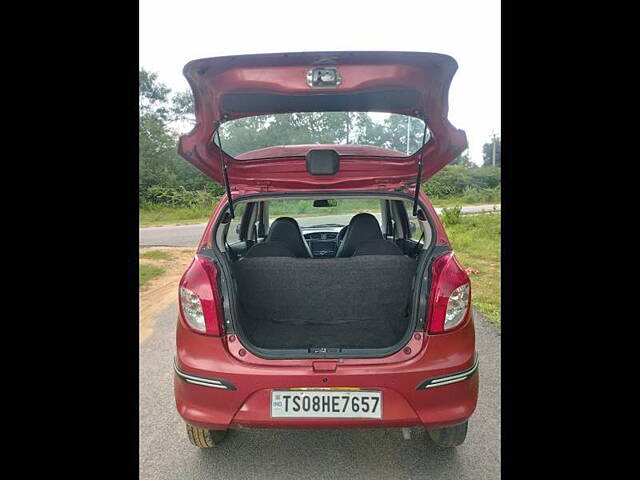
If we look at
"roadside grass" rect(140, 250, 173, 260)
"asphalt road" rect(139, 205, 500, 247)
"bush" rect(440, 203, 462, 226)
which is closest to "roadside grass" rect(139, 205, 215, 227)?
"asphalt road" rect(139, 205, 500, 247)

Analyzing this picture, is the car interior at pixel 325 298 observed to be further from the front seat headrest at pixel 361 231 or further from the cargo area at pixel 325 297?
the front seat headrest at pixel 361 231

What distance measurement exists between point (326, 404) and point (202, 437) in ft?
2.67

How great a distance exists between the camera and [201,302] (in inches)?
90.8

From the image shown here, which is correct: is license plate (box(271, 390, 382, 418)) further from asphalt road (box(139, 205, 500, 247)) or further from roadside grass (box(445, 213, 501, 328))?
asphalt road (box(139, 205, 500, 247))

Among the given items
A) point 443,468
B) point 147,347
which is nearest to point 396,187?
point 443,468

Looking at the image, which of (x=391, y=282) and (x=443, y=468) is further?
(x=391, y=282)

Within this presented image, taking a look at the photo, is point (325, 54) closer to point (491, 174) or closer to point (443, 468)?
point (443, 468)

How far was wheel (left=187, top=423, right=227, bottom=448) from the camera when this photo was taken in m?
2.51

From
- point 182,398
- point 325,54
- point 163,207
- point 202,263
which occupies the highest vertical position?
point 325,54

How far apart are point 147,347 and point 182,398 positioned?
2.18 meters

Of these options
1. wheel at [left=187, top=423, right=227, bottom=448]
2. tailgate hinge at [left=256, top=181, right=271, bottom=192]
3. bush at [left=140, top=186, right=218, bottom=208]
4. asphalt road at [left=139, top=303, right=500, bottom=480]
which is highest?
tailgate hinge at [left=256, top=181, right=271, bottom=192]

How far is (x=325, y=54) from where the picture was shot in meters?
1.93

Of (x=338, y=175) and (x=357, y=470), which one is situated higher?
(x=338, y=175)

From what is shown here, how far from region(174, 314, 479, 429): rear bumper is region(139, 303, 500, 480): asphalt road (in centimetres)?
38
